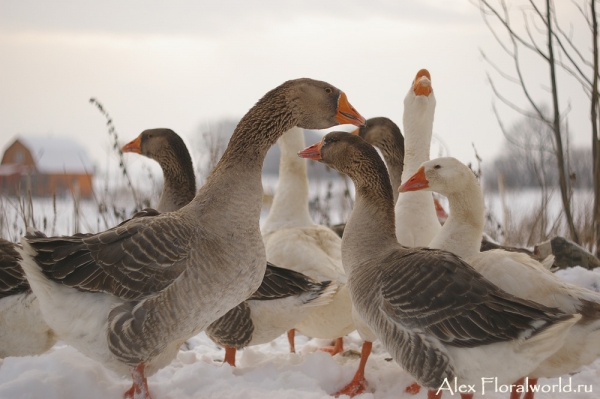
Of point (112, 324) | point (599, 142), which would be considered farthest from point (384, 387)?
point (599, 142)

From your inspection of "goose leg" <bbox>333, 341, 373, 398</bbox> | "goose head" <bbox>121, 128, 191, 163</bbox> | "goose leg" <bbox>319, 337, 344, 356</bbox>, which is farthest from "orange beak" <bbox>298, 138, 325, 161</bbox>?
"goose leg" <bbox>319, 337, 344, 356</bbox>

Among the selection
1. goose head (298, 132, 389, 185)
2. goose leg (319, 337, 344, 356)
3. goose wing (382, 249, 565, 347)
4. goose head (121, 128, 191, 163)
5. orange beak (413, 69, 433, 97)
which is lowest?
goose leg (319, 337, 344, 356)

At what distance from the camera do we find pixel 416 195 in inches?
191

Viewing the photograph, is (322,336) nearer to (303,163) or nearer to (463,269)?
(303,163)

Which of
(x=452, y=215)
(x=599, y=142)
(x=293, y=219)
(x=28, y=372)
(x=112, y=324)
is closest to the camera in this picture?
(x=112, y=324)

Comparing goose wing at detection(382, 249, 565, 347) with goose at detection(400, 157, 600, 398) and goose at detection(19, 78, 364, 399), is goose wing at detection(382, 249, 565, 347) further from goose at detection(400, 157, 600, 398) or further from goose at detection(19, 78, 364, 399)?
goose at detection(19, 78, 364, 399)

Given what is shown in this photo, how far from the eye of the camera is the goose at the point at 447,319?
9.66ft

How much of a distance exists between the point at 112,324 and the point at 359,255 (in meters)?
1.65

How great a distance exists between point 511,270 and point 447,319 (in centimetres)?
68

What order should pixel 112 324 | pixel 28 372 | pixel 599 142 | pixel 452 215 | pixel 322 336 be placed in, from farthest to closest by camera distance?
pixel 599 142 → pixel 322 336 → pixel 452 215 → pixel 28 372 → pixel 112 324

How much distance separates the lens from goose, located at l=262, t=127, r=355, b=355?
191 inches

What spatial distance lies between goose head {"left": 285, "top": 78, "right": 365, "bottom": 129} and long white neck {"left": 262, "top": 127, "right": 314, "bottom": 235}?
2157mm

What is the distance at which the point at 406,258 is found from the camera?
3463mm

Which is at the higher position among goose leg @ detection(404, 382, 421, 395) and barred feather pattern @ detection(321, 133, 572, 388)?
barred feather pattern @ detection(321, 133, 572, 388)
